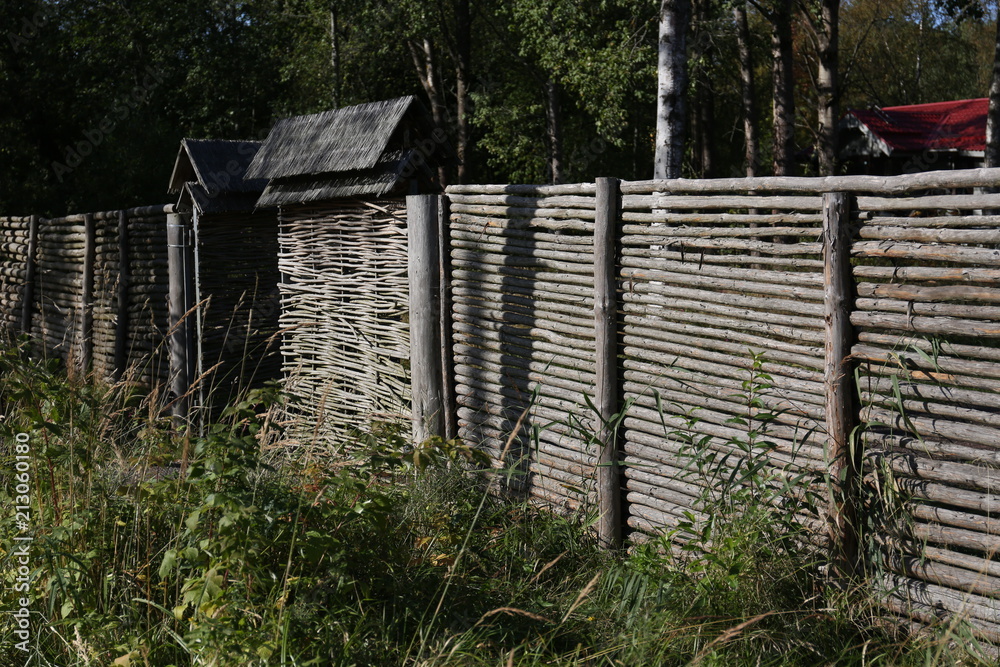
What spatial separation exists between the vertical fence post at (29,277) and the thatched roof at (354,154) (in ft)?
14.6

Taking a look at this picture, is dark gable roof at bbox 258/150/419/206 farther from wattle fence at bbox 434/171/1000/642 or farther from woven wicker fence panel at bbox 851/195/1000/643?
woven wicker fence panel at bbox 851/195/1000/643

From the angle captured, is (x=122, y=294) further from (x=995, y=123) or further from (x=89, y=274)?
(x=995, y=123)

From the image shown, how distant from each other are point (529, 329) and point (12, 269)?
805 cm

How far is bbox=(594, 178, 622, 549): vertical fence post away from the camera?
4.46m

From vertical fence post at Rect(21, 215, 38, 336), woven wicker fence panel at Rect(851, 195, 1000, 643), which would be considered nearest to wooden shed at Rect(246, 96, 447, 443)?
woven wicker fence panel at Rect(851, 195, 1000, 643)

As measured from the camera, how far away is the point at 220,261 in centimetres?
788

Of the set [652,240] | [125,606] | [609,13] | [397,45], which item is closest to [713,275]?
[652,240]

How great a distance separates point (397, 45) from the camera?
2127 cm

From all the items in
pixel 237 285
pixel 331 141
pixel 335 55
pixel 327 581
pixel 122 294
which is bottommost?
pixel 327 581

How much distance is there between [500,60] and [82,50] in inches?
372

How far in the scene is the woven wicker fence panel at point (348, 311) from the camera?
5957mm

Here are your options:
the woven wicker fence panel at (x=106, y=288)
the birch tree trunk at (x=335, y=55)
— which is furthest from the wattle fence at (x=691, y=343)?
the birch tree trunk at (x=335, y=55)

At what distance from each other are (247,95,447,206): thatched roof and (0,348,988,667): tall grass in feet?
9.22
